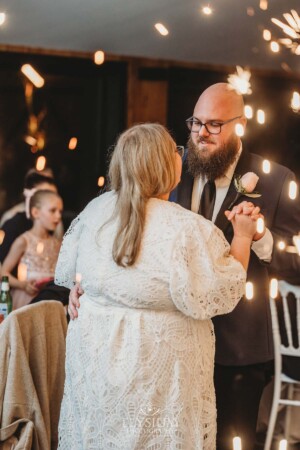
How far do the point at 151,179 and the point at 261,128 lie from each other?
15.0 ft

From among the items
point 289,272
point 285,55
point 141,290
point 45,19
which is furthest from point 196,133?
point 285,55

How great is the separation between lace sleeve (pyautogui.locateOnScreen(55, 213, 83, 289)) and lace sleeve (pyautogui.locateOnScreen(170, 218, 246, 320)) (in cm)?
41

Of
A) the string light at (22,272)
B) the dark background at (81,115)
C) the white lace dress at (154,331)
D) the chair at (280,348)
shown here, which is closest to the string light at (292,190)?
the white lace dress at (154,331)

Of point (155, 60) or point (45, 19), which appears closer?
point (45, 19)

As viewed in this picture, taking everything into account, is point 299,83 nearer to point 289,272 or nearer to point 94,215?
point 289,272

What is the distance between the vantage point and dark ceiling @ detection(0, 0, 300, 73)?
5.04 metres

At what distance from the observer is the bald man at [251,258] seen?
2953 millimetres

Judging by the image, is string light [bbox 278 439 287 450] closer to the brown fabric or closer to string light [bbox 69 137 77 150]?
the brown fabric

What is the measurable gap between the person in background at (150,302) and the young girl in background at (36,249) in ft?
7.51

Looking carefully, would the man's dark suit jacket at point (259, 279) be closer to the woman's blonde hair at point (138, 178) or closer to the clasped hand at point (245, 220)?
the clasped hand at point (245, 220)

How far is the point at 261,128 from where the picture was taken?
6887mm

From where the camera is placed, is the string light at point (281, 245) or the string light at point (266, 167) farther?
the string light at point (266, 167)

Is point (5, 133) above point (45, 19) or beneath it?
beneath

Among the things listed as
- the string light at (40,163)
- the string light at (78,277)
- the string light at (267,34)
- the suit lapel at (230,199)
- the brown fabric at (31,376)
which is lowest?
the brown fabric at (31,376)
